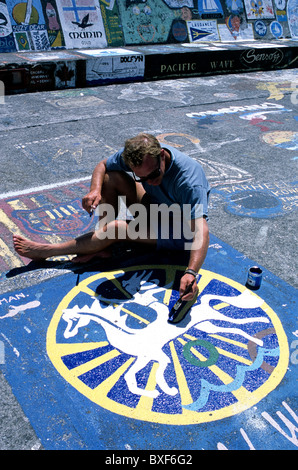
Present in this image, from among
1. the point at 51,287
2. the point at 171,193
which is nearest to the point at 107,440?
the point at 51,287

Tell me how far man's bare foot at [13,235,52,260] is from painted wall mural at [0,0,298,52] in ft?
27.7

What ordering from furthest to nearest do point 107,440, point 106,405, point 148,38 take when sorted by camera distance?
point 148,38 < point 106,405 < point 107,440

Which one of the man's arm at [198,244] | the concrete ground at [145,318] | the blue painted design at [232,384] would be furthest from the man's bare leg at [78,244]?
the blue painted design at [232,384]

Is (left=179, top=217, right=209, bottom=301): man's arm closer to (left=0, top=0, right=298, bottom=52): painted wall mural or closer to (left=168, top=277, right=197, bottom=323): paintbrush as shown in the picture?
(left=168, top=277, right=197, bottom=323): paintbrush

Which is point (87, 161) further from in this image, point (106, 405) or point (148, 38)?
point (148, 38)

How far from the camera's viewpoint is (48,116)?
311 inches

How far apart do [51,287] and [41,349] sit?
2.38 feet

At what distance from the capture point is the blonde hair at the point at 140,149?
3.21 meters

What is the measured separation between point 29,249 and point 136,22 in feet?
35.1

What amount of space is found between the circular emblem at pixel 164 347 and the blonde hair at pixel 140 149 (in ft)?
3.58

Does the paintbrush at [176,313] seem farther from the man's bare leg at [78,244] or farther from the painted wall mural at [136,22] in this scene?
the painted wall mural at [136,22]

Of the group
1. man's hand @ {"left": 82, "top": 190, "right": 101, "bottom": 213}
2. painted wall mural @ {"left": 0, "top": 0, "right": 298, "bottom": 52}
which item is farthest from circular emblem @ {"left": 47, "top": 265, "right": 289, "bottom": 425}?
painted wall mural @ {"left": 0, "top": 0, "right": 298, "bottom": 52}

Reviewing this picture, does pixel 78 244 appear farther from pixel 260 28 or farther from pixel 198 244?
pixel 260 28

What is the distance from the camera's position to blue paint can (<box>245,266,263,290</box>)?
363 centimetres
